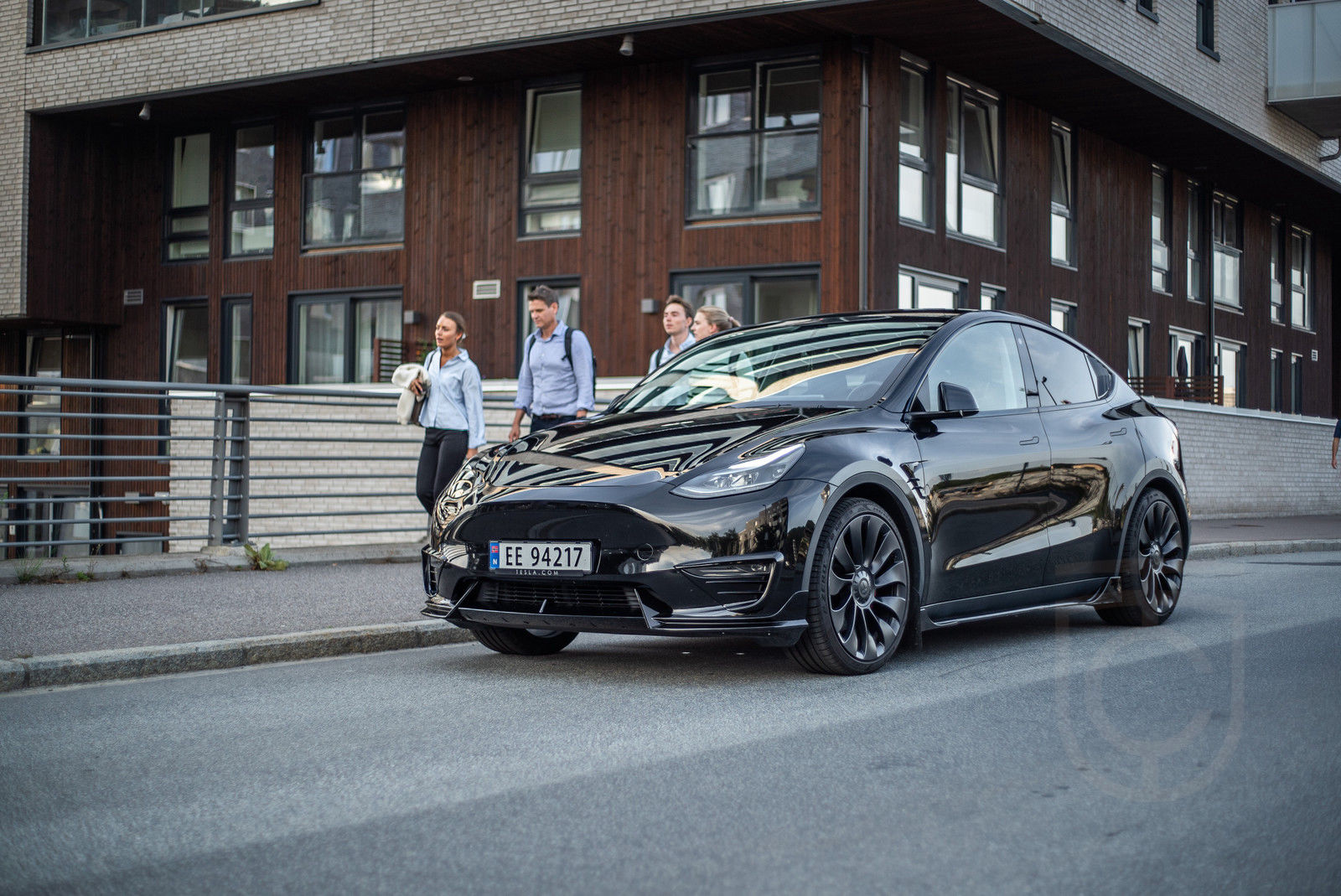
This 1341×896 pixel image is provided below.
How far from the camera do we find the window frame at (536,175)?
68.1 ft

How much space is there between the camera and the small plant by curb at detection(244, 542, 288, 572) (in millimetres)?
10523

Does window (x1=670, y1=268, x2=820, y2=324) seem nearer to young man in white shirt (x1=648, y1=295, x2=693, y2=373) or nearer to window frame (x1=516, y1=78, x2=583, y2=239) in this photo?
window frame (x1=516, y1=78, x2=583, y2=239)

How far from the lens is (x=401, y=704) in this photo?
5.51 meters

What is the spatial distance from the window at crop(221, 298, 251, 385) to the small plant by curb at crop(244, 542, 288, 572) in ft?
45.5

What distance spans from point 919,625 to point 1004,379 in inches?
61.0

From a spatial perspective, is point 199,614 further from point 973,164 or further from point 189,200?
point 189,200

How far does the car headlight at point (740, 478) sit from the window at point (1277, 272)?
97.4ft

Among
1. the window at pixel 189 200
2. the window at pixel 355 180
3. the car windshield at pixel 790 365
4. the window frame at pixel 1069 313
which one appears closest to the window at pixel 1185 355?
the window frame at pixel 1069 313

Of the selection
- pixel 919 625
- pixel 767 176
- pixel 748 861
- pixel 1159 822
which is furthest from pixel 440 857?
pixel 767 176

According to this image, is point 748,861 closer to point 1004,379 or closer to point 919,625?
point 919,625

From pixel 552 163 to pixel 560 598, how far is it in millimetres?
16027

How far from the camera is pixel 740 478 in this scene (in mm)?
5629

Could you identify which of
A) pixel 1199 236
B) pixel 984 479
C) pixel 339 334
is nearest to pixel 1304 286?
pixel 1199 236

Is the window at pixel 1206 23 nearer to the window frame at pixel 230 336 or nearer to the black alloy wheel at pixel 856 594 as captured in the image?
the window frame at pixel 230 336
